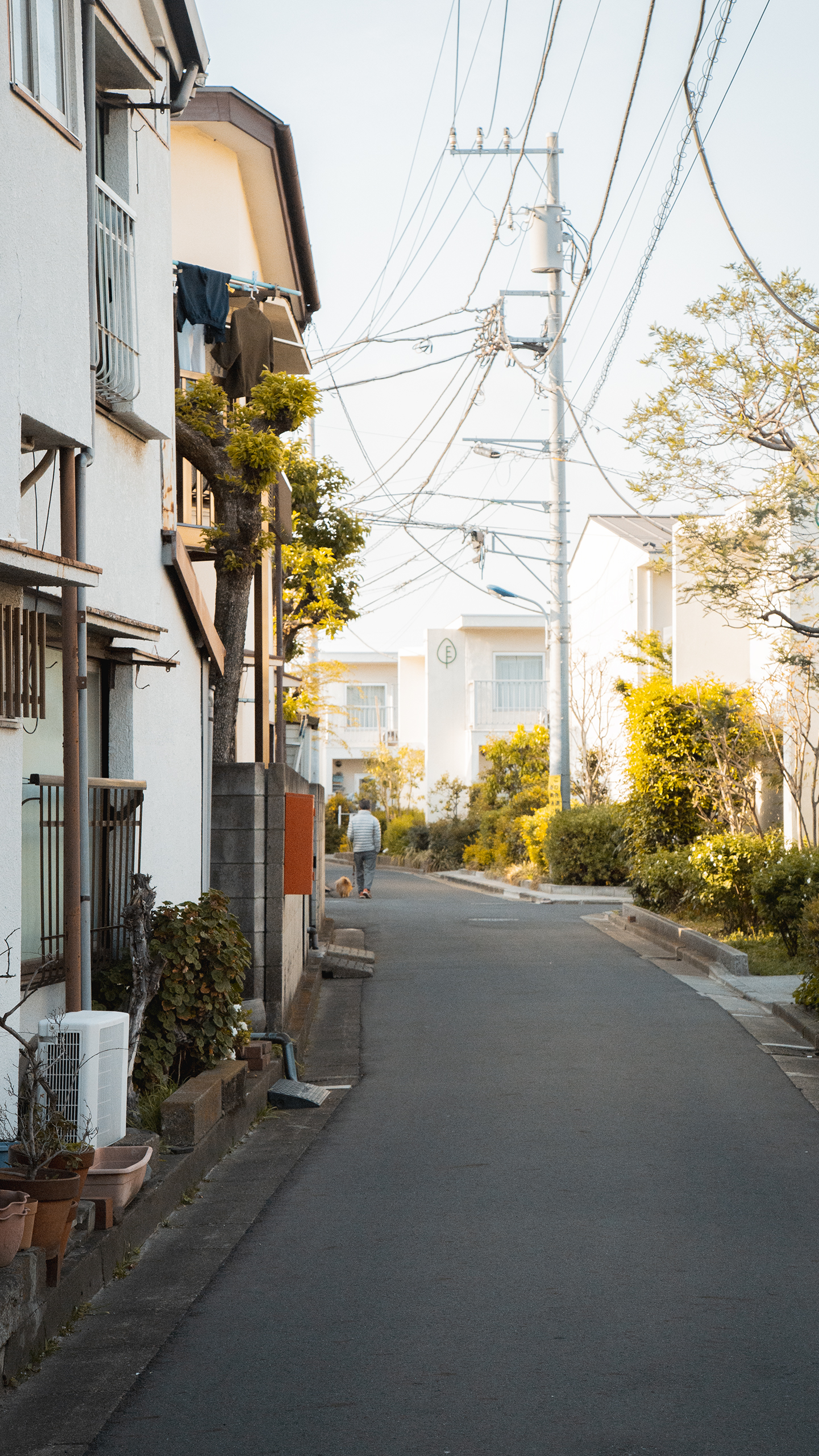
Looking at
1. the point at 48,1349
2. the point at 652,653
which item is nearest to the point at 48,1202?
the point at 48,1349

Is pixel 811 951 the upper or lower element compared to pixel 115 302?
lower

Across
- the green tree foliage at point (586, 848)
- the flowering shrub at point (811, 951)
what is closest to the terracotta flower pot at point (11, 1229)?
the flowering shrub at point (811, 951)

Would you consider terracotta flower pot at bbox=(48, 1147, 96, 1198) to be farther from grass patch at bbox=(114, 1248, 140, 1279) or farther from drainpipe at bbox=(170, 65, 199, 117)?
drainpipe at bbox=(170, 65, 199, 117)

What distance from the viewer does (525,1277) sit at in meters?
5.40

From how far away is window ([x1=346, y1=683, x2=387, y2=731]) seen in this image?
60.2 m

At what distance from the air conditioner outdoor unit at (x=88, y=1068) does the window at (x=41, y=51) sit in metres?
4.27

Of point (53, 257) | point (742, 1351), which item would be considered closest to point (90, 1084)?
point (742, 1351)

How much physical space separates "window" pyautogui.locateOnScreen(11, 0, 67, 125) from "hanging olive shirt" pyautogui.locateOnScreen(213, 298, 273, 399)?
619 centimetres

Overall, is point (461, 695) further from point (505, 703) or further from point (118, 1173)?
point (118, 1173)

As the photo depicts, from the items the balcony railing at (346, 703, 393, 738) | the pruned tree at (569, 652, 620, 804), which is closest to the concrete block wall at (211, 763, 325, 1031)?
the pruned tree at (569, 652, 620, 804)

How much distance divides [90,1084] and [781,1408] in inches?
123

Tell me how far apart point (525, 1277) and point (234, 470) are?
7353 mm

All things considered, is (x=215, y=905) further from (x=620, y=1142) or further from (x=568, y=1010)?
(x=568, y=1010)

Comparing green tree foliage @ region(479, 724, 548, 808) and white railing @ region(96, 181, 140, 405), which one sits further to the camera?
green tree foliage @ region(479, 724, 548, 808)
